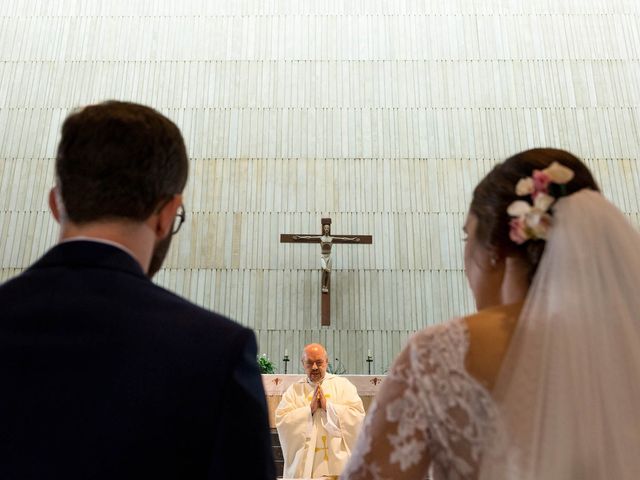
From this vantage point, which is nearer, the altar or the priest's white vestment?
the priest's white vestment

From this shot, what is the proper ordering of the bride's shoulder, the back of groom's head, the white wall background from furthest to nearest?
the white wall background < the bride's shoulder < the back of groom's head

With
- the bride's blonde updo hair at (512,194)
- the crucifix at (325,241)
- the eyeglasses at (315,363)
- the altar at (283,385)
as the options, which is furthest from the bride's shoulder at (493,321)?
the crucifix at (325,241)

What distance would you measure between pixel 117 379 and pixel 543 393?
1.18 m

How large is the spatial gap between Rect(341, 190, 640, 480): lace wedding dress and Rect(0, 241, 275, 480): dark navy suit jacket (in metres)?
0.71

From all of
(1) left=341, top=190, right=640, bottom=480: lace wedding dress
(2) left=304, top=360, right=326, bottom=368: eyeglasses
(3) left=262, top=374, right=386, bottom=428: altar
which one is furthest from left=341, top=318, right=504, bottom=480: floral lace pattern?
(3) left=262, top=374, right=386, bottom=428: altar

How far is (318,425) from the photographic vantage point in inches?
347

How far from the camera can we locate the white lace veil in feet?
6.36

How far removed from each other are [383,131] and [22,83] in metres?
7.78

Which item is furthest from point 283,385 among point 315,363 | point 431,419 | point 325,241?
point 431,419

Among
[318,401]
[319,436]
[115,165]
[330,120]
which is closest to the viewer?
[115,165]

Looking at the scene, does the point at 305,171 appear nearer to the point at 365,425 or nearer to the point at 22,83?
the point at 22,83

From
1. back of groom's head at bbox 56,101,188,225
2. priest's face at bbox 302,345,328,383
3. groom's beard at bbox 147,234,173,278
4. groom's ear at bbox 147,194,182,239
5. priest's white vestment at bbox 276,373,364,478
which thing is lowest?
priest's white vestment at bbox 276,373,364,478

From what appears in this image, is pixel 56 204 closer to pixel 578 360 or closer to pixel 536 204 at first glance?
pixel 536 204

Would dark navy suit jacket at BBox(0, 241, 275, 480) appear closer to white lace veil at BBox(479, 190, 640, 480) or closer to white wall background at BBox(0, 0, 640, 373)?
white lace veil at BBox(479, 190, 640, 480)
